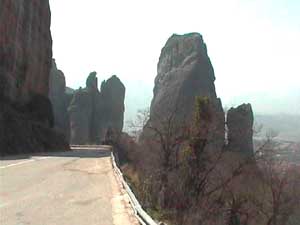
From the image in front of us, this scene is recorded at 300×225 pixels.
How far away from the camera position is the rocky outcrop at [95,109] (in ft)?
422

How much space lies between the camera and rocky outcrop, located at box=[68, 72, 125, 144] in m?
128

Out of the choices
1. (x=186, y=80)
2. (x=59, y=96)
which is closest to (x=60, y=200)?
(x=186, y=80)

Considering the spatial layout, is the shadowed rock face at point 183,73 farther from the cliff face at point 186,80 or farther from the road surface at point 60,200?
the road surface at point 60,200

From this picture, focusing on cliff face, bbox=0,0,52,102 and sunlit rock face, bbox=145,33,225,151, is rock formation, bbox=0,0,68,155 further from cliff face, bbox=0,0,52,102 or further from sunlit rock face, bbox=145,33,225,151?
sunlit rock face, bbox=145,33,225,151

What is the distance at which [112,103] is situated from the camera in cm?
13812

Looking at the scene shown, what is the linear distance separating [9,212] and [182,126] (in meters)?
39.6

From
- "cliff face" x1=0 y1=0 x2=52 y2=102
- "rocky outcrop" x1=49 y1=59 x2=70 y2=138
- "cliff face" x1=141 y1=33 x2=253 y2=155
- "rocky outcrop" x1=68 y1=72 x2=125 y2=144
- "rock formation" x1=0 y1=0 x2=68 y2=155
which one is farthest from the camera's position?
"rocky outcrop" x1=49 y1=59 x2=70 y2=138

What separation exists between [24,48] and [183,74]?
68.5m

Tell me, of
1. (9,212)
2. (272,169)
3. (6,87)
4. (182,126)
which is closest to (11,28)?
(6,87)

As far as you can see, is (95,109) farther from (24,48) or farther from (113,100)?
(24,48)

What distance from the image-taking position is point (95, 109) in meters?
135

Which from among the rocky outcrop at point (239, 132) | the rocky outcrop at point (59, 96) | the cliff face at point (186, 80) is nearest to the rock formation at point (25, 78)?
the cliff face at point (186, 80)

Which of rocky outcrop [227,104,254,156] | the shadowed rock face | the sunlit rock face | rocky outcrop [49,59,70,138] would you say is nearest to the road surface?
rocky outcrop [227,104,254,156]

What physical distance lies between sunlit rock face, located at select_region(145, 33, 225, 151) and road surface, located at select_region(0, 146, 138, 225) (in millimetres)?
74534
